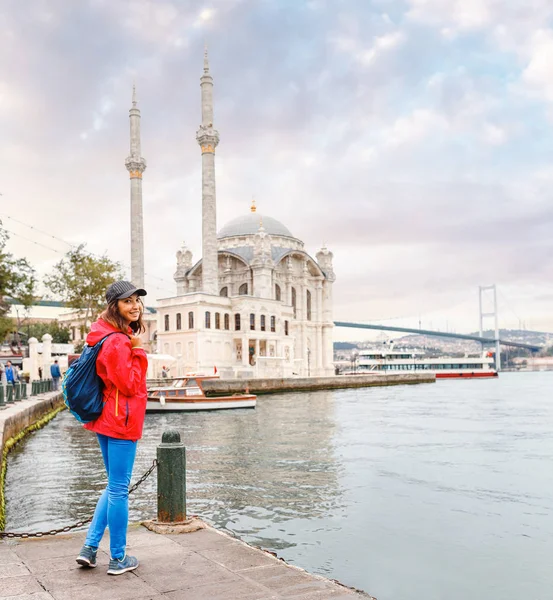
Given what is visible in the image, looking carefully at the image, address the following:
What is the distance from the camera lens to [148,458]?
592 inches

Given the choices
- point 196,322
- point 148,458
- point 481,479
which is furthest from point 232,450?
point 196,322

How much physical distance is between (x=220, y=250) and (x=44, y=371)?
1313 inches

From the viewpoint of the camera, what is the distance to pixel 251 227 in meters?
72.7

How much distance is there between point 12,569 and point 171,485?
148cm

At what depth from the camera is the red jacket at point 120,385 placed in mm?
4473

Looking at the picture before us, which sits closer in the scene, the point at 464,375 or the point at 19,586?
the point at 19,586

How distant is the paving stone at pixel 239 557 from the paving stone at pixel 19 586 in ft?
4.04

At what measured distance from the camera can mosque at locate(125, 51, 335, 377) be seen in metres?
53.0

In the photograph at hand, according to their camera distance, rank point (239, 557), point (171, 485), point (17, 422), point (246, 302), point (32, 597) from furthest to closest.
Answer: point (246, 302)
point (17, 422)
point (171, 485)
point (239, 557)
point (32, 597)

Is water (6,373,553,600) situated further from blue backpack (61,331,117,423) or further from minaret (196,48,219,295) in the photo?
minaret (196,48,219,295)

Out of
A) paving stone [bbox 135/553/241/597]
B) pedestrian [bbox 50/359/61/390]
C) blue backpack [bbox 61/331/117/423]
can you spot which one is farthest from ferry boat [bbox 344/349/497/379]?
blue backpack [bbox 61/331/117/423]

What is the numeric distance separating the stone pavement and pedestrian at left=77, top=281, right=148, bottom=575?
211mm

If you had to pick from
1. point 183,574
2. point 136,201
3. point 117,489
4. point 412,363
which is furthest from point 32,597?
point 412,363

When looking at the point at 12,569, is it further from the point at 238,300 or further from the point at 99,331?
the point at 238,300
